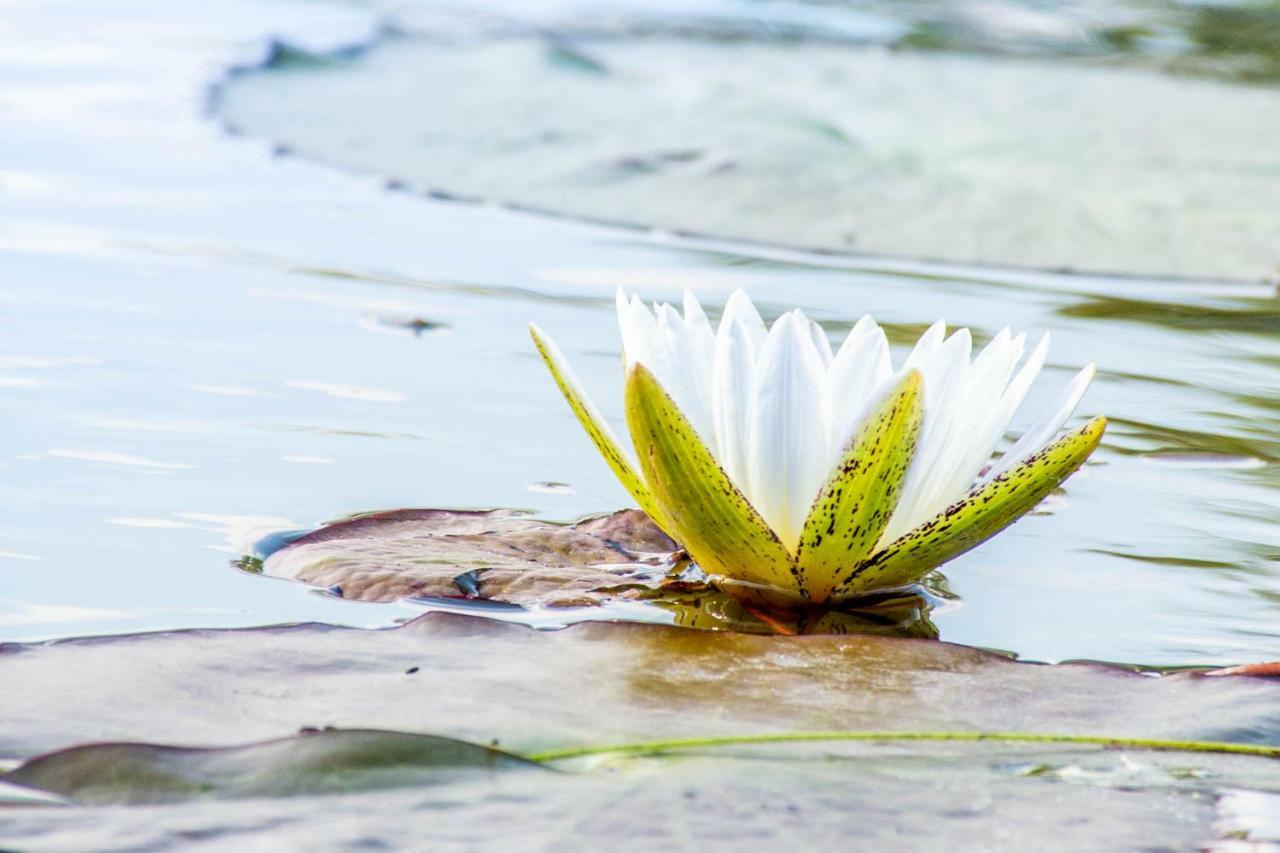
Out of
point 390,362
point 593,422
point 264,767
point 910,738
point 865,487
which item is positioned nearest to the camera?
point 264,767

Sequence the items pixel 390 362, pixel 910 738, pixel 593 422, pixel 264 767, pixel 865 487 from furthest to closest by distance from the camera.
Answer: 1. pixel 390 362
2. pixel 593 422
3. pixel 865 487
4. pixel 910 738
5. pixel 264 767

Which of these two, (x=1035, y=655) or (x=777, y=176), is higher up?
(x=777, y=176)

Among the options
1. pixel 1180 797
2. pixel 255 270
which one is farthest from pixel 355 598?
pixel 255 270

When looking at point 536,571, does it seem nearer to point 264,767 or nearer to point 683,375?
point 683,375

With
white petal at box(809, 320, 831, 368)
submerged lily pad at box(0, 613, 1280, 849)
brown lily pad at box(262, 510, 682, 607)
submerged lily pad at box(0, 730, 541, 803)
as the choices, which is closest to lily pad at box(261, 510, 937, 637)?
brown lily pad at box(262, 510, 682, 607)

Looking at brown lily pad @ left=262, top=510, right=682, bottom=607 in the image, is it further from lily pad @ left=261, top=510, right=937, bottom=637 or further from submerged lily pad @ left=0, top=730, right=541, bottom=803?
submerged lily pad @ left=0, top=730, right=541, bottom=803

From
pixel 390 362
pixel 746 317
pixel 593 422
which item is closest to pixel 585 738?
pixel 593 422

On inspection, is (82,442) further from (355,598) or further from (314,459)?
(355,598)
